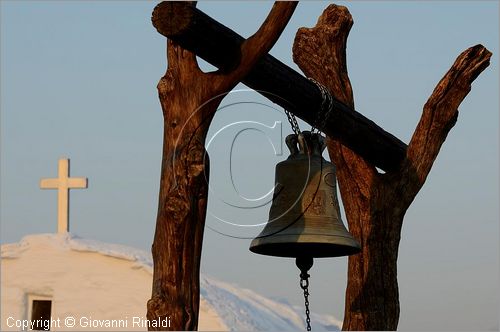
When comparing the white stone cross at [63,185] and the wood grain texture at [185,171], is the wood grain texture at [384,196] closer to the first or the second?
the wood grain texture at [185,171]

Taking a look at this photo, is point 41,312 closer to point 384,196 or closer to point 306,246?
point 384,196

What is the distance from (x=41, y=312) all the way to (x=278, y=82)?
→ 342 inches

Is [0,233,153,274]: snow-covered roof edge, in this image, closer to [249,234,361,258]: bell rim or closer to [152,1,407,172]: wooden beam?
[152,1,407,172]: wooden beam

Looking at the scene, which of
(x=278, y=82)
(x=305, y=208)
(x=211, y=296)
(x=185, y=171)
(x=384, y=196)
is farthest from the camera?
(x=211, y=296)

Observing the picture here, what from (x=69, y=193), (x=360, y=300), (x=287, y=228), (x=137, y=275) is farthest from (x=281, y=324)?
(x=287, y=228)

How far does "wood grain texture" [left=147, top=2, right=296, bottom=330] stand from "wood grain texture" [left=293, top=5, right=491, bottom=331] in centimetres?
229

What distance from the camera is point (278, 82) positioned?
262 inches

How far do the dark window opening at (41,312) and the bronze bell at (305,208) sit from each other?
7795 millimetres

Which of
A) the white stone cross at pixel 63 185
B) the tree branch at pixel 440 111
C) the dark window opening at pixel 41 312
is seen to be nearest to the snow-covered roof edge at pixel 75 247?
the white stone cross at pixel 63 185

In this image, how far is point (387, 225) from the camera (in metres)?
8.28

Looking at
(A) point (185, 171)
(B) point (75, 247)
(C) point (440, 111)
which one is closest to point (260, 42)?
(A) point (185, 171)

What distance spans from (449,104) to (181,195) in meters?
3.00

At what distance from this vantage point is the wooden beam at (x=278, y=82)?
19.7ft

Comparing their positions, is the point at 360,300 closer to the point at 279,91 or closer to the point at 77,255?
the point at 279,91
